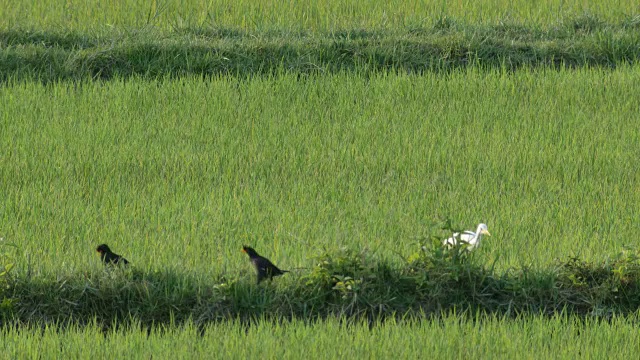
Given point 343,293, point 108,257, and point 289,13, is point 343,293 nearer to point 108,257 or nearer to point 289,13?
point 108,257

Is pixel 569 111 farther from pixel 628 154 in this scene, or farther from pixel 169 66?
pixel 169 66

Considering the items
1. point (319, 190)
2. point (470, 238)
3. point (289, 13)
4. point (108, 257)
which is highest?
point (289, 13)

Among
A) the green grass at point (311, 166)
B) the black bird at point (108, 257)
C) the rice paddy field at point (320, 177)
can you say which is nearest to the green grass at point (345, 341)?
the rice paddy field at point (320, 177)

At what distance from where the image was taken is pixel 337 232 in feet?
18.8

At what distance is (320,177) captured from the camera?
6758 millimetres

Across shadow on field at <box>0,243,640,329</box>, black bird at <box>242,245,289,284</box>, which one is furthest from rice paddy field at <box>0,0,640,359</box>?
black bird at <box>242,245,289,284</box>

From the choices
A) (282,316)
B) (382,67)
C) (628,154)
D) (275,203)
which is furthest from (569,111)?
(282,316)

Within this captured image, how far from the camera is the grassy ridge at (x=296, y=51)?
855 cm

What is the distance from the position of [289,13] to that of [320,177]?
324cm

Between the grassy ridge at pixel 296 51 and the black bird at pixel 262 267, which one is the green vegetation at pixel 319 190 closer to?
the black bird at pixel 262 267

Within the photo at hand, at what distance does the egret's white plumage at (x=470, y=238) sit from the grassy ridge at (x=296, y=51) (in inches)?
119

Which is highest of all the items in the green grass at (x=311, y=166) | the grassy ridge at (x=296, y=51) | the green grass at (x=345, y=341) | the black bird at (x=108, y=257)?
the grassy ridge at (x=296, y=51)

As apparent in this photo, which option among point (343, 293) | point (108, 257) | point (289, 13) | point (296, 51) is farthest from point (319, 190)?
point (289, 13)

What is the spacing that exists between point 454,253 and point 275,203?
1378 millimetres
